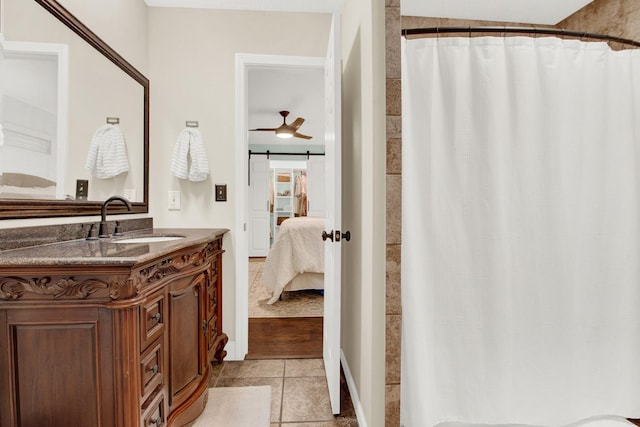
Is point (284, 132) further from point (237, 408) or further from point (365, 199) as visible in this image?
point (237, 408)

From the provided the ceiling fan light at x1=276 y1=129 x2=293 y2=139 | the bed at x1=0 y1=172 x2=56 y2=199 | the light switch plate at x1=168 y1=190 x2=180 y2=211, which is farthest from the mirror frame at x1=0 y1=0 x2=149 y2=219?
the ceiling fan light at x1=276 y1=129 x2=293 y2=139

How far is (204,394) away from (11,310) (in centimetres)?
103

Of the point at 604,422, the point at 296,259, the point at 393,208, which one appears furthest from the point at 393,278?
the point at 296,259

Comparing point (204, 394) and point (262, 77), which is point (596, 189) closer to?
point (204, 394)

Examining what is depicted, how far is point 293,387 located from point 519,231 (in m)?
1.56

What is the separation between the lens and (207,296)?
1.79m

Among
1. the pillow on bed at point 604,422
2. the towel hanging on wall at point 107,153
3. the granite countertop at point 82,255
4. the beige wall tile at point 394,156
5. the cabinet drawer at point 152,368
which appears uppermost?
the towel hanging on wall at point 107,153

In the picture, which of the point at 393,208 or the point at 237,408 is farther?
the point at 237,408

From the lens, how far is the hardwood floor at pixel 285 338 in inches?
92.3

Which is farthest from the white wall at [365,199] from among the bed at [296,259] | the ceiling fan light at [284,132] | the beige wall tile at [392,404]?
the ceiling fan light at [284,132]

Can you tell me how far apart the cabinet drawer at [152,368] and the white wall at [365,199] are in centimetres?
88

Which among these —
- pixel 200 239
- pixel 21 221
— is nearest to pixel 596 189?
pixel 200 239

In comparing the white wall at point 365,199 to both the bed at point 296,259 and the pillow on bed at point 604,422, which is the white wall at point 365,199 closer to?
the pillow on bed at point 604,422

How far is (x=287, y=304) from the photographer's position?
11.2ft
